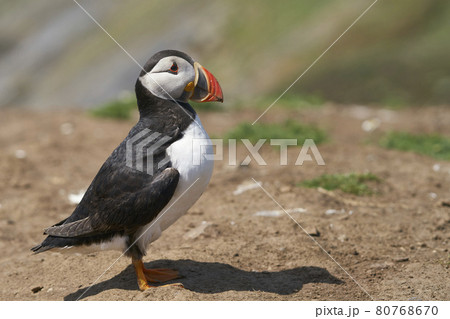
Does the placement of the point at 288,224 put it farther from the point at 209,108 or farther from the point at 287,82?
the point at 287,82

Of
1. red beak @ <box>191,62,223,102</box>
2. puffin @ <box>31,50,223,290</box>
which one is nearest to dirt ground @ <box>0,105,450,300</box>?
puffin @ <box>31,50,223,290</box>

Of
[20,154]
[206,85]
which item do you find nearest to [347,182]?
[206,85]

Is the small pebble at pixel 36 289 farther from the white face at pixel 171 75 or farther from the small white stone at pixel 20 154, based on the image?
the small white stone at pixel 20 154

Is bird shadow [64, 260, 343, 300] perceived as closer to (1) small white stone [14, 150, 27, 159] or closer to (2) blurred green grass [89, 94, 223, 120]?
(1) small white stone [14, 150, 27, 159]

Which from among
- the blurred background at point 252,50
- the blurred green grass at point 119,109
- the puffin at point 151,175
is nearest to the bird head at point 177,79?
the puffin at point 151,175

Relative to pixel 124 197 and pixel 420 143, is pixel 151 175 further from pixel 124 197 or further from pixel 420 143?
pixel 420 143

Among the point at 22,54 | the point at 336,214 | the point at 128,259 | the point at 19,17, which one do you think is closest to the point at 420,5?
the point at 336,214

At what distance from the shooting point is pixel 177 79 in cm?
477

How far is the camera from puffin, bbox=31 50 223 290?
4574 mm

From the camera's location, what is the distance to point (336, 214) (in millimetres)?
6336

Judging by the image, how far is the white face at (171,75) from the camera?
15.6ft

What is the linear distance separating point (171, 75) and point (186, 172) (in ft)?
2.63
